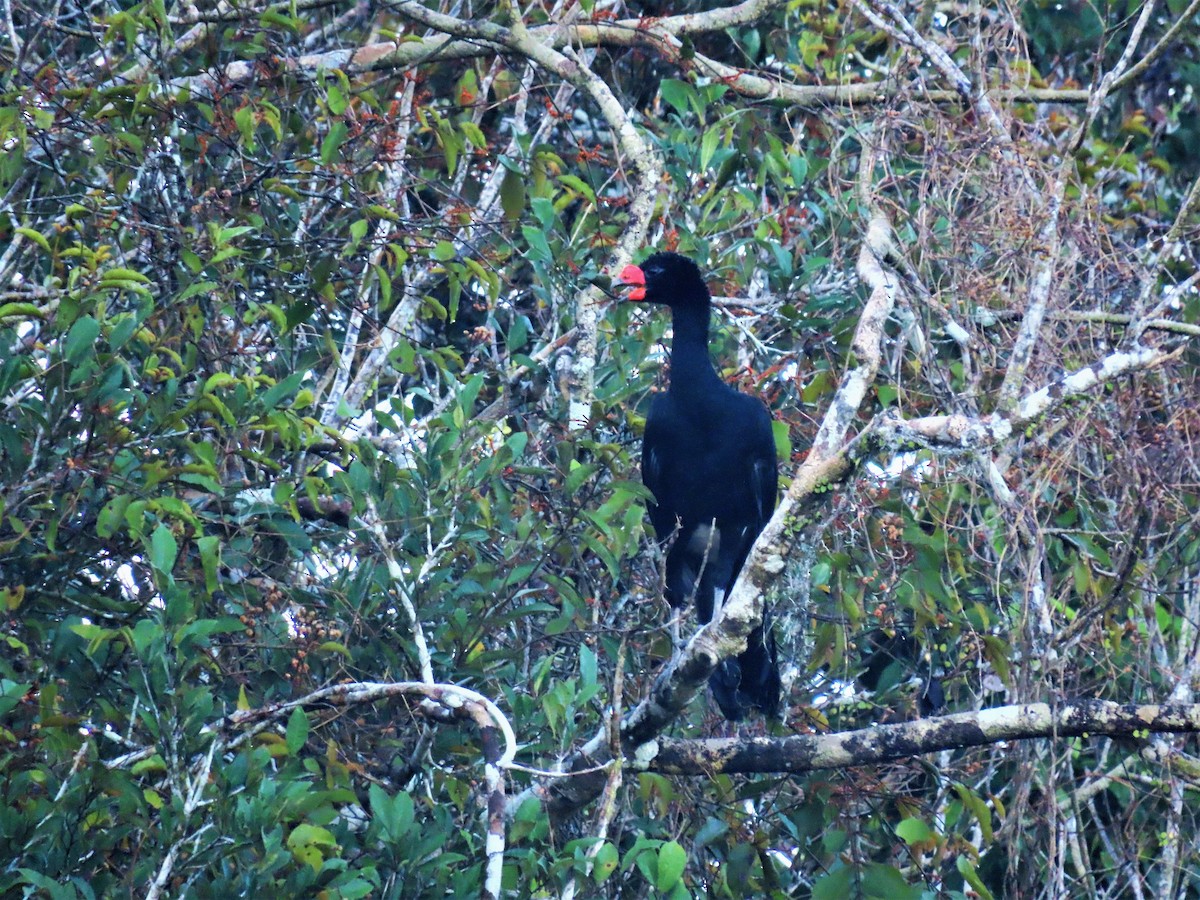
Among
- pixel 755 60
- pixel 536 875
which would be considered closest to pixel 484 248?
pixel 755 60

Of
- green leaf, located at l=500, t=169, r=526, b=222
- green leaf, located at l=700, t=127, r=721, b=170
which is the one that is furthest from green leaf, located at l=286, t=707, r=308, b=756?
green leaf, located at l=700, t=127, r=721, b=170

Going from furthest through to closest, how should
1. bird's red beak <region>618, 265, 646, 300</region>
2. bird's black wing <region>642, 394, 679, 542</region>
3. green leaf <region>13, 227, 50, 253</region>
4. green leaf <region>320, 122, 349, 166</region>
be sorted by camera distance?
bird's black wing <region>642, 394, 679, 542</region> → bird's red beak <region>618, 265, 646, 300</region> → green leaf <region>320, 122, 349, 166</region> → green leaf <region>13, 227, 50, 253</region>

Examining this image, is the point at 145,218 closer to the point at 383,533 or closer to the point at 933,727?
the point at 383,533

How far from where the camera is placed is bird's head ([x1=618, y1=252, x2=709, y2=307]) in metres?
4.61

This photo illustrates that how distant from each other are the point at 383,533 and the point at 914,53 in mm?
2372

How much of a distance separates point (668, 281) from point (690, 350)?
343 mm

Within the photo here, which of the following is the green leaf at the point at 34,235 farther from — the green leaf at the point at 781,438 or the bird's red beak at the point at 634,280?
→ the green leaf at the point at 781,438

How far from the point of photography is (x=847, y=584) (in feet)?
13.8

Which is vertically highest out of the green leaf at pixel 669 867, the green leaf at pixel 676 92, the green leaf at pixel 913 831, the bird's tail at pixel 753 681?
the green leaf at pixel 676 92

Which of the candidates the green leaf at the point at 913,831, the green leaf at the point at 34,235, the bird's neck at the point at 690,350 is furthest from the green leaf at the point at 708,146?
the green leaf at the point at 913,831

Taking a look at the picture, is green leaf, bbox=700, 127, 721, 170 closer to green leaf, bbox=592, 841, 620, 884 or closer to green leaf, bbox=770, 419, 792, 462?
green leaf, bbox=770, 419, 792, 462

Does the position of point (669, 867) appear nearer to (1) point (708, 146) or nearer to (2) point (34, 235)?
(2) point (34, 235)

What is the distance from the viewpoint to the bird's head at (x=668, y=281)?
461 centimetres

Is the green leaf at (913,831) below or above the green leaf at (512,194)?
below
